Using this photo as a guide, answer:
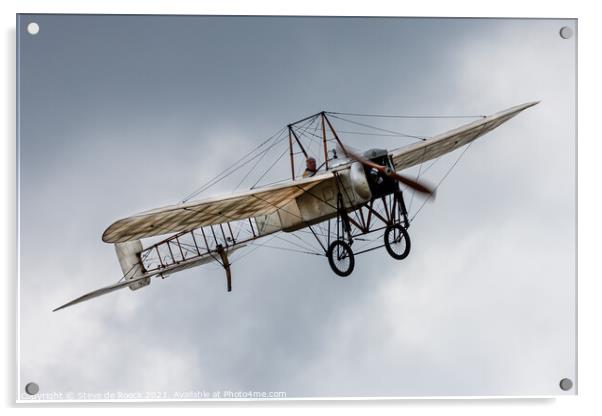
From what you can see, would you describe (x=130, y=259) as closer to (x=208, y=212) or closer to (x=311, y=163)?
(x=208, y=212)

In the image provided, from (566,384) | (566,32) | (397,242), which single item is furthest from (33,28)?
(566,384)

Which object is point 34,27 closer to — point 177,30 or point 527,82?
point 177,30

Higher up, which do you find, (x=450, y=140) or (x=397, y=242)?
(x=450, y=140)

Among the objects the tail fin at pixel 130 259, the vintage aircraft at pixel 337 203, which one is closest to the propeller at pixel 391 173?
the vintage aircraft at pixel 337 203

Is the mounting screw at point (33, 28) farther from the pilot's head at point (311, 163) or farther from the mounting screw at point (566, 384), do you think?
the mounting screw at point (566, 384)

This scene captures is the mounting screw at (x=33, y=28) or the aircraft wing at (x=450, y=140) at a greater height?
the mounting screw at (x=33, y=28)
